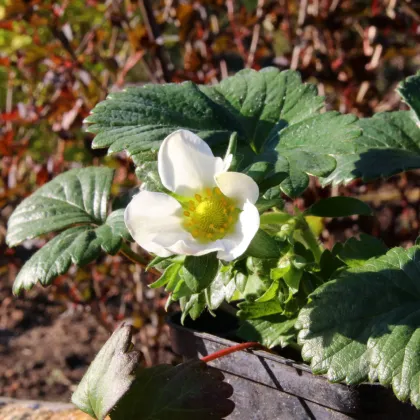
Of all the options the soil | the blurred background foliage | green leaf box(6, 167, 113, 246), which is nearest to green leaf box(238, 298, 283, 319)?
green leaf box(6, 167, 113, 246)

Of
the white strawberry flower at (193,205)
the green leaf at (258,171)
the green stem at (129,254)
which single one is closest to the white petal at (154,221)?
A: the white strawberry flower at (193,205)

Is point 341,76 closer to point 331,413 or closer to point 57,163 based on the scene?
point 57,163

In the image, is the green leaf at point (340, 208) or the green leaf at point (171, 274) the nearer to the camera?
the green leaf at point (171, 274)

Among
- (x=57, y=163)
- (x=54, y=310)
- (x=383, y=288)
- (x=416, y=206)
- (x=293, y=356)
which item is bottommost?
(x=54, y=310)

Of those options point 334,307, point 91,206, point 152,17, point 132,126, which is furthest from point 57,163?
point 334,307

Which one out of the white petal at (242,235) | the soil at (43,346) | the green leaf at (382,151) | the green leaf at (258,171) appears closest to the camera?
the white petal at (242,235)

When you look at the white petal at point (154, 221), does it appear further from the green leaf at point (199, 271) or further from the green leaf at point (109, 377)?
the green leaf at point (109, 377)

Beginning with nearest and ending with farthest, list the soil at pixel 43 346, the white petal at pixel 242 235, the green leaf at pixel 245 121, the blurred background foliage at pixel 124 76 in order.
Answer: the white petal at pixel 242 235 → the green leaf at pixel 245 121 → the blurred background foliage at pixel 124 76 → the soil at pixel 43 346
